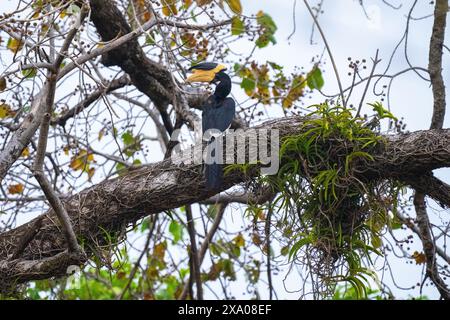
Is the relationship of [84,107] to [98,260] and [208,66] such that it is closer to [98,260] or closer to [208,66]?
[208,66]

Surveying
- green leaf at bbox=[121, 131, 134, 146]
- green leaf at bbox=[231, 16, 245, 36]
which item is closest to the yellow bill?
green leaf at bbox=[231, 16, 245, 36]

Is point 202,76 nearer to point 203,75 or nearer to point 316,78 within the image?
point 203,75

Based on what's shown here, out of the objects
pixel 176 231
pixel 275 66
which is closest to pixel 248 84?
pixel 275 66

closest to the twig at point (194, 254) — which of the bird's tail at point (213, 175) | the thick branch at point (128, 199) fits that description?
the thick branch at point (128, 199)

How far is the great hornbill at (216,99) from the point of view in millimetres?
5031

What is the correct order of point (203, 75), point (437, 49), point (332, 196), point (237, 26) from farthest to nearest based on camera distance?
1. point (237, 26)
2. point (203, 75)
3. point (437, 49)
4. point (332, 196)

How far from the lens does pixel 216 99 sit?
5387 mm

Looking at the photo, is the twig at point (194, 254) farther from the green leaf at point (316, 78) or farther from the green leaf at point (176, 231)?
the green leaf at point (316, 78)

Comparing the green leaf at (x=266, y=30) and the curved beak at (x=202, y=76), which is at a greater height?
the green leaf at (x=266, y=30)

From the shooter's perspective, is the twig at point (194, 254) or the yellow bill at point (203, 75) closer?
the yellow bill at point (203, 75)

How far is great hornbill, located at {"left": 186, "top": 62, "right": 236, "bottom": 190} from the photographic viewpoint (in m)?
5.03

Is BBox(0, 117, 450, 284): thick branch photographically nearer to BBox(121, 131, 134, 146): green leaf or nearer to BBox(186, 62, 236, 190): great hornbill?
BBox(186, 62, 236, 190): great hornbill

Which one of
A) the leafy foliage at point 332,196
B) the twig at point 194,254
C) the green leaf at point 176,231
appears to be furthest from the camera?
the green leaf at point 176,231

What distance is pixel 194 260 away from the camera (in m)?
5.69
